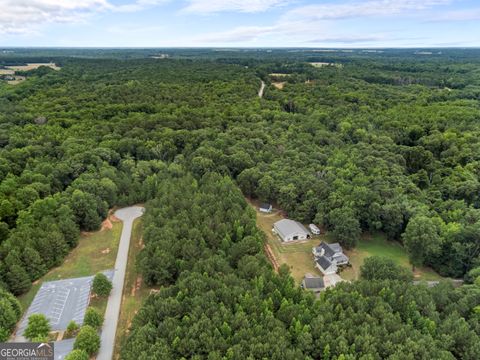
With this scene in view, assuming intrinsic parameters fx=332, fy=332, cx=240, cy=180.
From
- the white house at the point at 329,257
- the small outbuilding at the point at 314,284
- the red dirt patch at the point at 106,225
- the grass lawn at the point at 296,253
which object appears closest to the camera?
the small outbuilding at the point at 314,284

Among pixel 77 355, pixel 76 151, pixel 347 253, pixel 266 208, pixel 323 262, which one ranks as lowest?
pixel 347 253

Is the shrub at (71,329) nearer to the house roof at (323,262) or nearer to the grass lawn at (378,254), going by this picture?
the house roof at (323,262)

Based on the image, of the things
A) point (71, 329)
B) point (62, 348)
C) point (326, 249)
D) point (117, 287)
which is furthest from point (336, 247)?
point (62, 348)

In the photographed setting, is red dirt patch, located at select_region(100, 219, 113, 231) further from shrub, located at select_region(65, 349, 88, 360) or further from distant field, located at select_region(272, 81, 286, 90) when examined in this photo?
distant field, located at select_region(272, 81, 286, 90)

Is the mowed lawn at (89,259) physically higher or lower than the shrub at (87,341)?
lower

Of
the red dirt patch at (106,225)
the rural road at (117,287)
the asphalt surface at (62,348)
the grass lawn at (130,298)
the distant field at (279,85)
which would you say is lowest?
the grass lawn at (130,298)

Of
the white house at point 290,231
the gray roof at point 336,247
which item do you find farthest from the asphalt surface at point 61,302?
the gray roof at point 336,247

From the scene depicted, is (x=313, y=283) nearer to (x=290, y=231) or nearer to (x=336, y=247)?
(x=336, y=247)
